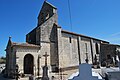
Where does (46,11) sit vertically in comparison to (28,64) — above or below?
above

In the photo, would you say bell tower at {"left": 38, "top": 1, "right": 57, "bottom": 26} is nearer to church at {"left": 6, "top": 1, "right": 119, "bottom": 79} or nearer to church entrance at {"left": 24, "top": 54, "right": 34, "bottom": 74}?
church at {"left": 6, "top": 1, "right": 119, "bottom": 79}

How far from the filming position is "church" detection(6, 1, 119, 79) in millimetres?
20125

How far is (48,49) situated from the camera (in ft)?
77.5

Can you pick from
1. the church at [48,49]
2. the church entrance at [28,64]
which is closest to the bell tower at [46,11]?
the church at [48,49]

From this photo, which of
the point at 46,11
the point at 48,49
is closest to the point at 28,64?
the point at 48,49

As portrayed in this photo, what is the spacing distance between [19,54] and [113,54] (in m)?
22.6

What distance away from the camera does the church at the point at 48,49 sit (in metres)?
20.1

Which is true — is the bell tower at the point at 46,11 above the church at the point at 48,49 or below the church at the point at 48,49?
above

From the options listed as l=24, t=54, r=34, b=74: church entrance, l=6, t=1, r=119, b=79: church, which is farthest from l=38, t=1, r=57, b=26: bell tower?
l=24, t=54, r=34, b=74: church entrance

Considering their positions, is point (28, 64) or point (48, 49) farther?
point (48, 49)

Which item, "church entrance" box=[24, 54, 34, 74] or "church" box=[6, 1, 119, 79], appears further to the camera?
"church entrance" box=[24, 54, 34, 74]

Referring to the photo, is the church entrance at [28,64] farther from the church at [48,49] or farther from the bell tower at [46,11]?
the bell tower at [46,11]

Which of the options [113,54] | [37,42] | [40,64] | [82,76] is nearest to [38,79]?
[40,64]

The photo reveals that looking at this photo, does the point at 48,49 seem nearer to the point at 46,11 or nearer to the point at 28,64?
the point at 28,64
